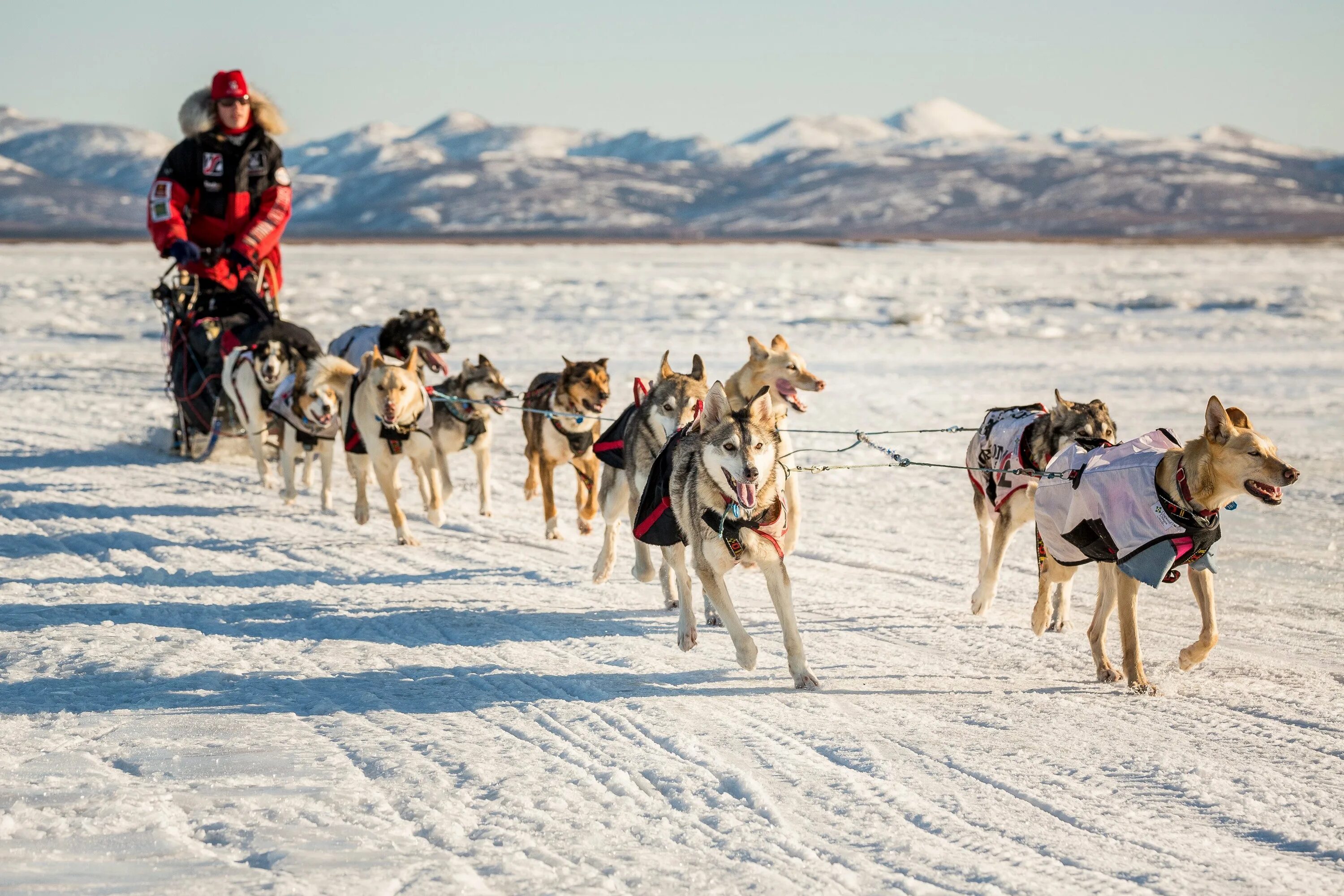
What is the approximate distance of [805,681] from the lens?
455 centimetres

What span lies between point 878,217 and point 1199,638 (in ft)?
481

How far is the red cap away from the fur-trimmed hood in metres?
0.13

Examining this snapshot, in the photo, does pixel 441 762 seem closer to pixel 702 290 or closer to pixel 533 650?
pixel 533 650

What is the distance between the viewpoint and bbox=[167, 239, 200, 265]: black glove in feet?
28.5

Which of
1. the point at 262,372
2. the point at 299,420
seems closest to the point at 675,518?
the point at 299,420

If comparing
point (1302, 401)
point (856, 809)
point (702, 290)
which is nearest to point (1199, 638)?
point (856, 809)

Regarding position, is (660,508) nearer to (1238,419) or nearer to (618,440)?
(618,440)

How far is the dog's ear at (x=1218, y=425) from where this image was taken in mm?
4203

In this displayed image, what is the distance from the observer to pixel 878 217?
147125mm

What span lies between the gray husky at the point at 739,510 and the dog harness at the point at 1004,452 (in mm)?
1293

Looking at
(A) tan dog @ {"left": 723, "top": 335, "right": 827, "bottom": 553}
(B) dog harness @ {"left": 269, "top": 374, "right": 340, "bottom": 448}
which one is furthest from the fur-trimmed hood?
(A) tan dog @ {"left": 723, "top": 335, "right": 827, "bottom": 553}

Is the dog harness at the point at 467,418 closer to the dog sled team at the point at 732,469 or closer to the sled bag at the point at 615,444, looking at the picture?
the dog sled team at the point at 732,469

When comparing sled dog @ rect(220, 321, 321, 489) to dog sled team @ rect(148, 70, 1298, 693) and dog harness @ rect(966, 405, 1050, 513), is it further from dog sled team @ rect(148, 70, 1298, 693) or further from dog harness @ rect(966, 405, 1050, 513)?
dog harness @ rect(966, 405, 1050, 513)

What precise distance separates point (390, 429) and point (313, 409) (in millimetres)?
737
